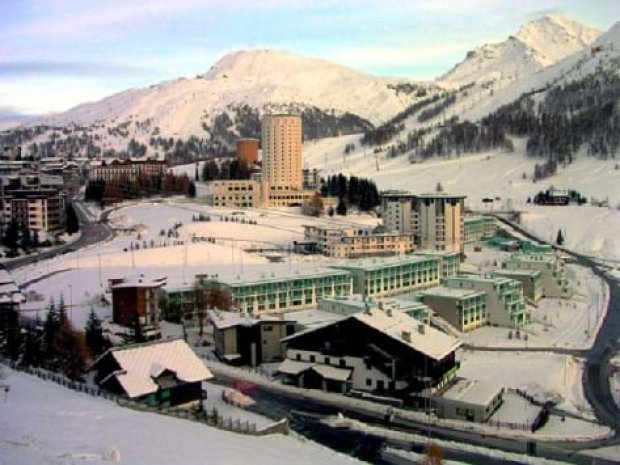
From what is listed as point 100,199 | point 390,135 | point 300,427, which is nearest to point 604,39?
point 390,135

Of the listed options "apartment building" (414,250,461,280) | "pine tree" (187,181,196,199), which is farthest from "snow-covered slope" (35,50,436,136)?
"apartment building" (414,250,461,280)

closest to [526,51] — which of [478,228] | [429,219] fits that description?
[478,228]

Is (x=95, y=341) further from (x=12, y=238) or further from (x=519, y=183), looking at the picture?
(x=519, y=183)

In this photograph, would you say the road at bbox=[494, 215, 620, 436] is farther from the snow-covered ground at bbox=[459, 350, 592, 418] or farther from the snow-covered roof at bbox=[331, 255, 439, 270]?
the snow-covered roof at bbox=[331, 255, 439, 270]

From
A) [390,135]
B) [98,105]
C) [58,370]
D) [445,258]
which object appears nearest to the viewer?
[58,370]

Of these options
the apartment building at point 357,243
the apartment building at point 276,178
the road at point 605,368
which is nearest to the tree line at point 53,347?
the road at point 605,368

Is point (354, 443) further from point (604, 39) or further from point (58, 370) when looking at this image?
point (604, 39)

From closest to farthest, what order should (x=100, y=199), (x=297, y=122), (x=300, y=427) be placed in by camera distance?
(x=300, y=427) → (x=100, y=199) → (x=297, y=122)
